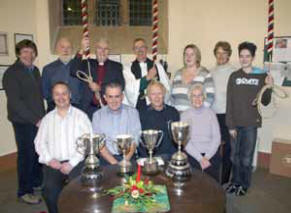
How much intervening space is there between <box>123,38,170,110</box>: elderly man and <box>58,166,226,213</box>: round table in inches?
59.4

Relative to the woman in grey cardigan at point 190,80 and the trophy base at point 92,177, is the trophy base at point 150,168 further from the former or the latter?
the woman in grey cardigan at point 190,80

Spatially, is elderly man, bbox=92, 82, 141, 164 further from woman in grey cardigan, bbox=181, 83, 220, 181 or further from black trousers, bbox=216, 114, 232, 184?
black trousers, bbox=216, 114, 232, 184

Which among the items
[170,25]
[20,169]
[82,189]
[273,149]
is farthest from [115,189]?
[170,25]

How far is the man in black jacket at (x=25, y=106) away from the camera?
9.81 feet

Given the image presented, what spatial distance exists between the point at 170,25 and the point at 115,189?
335cm

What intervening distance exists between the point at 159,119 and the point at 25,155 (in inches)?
54.4

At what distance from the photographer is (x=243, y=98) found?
3.15 metres

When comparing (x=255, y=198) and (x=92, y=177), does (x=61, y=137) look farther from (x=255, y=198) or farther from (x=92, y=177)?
(x=255, y=198)

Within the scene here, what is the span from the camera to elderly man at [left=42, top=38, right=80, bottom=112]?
3.24 meters

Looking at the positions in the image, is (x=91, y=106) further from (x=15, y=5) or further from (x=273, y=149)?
(x=273, y=149)

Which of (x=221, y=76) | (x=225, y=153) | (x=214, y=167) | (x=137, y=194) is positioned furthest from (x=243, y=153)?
(x=137, y=194)

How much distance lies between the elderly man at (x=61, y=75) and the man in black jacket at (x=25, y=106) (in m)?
0.11

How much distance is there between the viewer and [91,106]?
10.6 feet

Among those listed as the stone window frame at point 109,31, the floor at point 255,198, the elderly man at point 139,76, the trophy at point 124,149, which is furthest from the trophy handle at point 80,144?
the stone window frame at point 109,31
